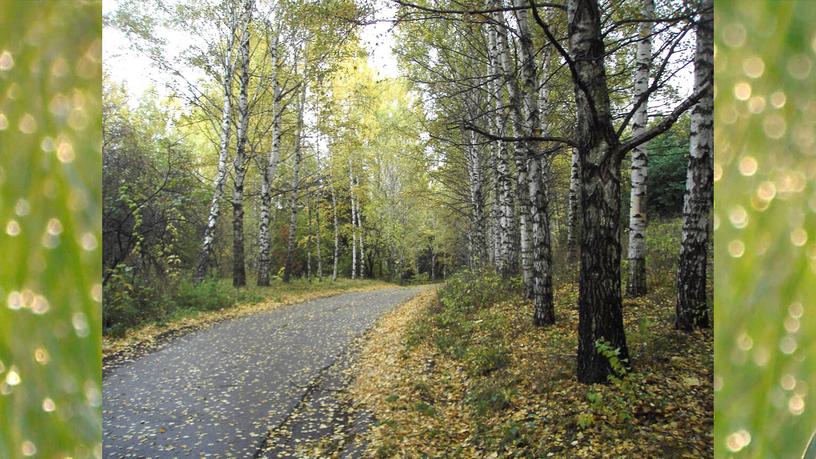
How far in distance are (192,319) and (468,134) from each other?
1056 cm

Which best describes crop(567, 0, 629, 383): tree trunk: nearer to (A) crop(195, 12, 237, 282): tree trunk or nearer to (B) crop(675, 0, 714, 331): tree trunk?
(B) crop(675, 0, 714, 331): tree trunk

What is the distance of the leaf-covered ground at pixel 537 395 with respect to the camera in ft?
9.69

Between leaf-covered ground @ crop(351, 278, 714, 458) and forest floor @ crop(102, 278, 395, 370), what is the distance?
3710 millimetres

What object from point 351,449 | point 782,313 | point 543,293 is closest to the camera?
point 782,313

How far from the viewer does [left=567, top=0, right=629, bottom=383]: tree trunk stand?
11.5 ft

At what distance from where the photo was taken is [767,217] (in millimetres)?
378

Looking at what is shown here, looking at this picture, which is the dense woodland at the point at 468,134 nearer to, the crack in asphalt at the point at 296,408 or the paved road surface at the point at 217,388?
the paved road surface at the point at 217,388

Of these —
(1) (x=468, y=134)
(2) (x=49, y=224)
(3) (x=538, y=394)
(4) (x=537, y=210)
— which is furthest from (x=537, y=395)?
(1) (x=468, y=134)

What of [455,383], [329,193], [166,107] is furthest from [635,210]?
[329,193]

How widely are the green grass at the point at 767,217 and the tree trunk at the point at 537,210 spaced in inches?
248

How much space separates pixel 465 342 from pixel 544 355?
174cm

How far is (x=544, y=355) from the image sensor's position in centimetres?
496

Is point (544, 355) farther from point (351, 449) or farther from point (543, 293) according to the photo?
point (351, 449)

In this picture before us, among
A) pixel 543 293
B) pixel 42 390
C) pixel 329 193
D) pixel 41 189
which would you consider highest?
pixel 329 193
